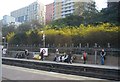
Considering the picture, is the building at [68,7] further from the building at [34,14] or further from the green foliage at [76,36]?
the building at [34,14]

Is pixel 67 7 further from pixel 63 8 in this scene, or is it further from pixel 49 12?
pixel 49 12

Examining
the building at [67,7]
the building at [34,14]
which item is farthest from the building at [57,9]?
the building at [34,14]

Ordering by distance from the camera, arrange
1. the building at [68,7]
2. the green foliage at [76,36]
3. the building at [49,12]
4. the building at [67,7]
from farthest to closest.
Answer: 1. the building at [49,12]
2. the building at [67,7]
3. the building at [68,7]
4. the green foliage at [76,36]

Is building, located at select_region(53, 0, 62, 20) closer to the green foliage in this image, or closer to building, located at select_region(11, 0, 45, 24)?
building, located at select_region(11, 0, 45, 24)

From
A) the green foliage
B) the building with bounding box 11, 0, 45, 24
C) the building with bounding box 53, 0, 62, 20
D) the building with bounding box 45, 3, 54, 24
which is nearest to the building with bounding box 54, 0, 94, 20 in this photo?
the building with bounding box 53, 0, 62, 20

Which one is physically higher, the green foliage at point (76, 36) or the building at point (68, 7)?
the building at point (68, 7)

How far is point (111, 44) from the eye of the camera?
18312 mm

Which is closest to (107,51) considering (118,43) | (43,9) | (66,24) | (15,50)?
(118,43)

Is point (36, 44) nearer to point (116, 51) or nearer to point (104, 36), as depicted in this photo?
point (104, 36)

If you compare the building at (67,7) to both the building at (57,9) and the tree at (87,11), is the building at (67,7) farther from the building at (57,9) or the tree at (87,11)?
the tree at (87,11)

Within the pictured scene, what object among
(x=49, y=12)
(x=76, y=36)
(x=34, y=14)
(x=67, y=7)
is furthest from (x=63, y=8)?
(x=76, y=36)

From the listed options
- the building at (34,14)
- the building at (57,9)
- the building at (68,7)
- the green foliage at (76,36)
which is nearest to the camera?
the green foliage at (76,36)

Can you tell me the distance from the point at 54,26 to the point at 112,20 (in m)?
11.2

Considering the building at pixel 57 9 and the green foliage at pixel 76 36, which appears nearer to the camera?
the green foliage at pixel 76 36
